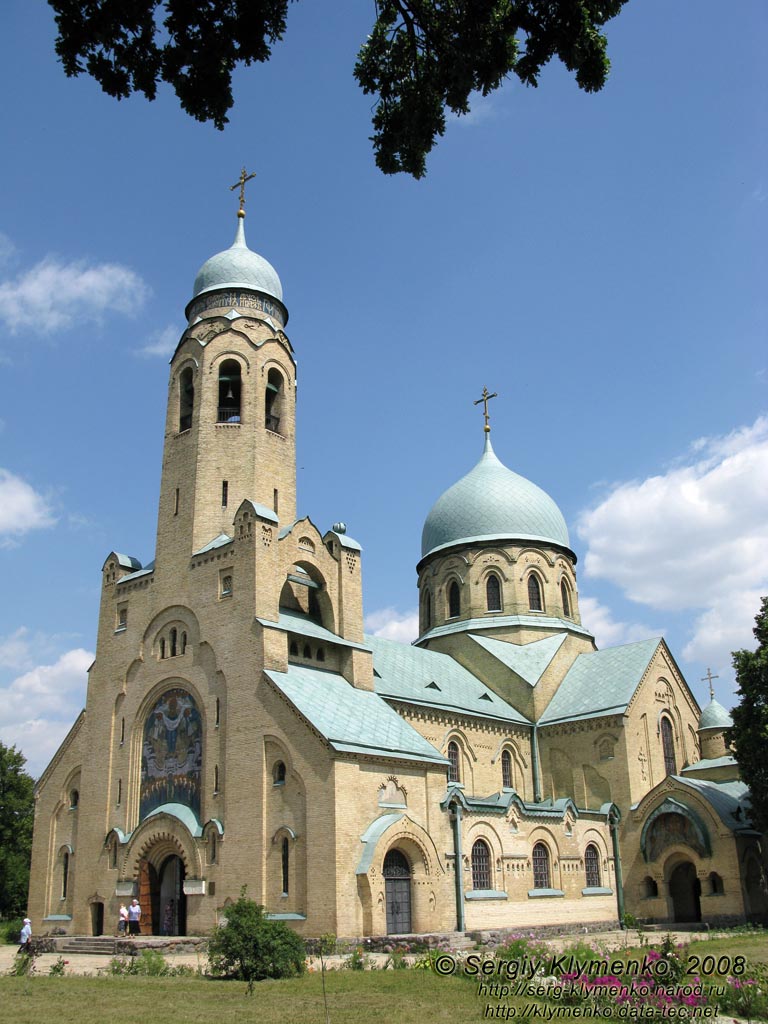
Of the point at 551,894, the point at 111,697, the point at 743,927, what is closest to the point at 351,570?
the point at 111,697

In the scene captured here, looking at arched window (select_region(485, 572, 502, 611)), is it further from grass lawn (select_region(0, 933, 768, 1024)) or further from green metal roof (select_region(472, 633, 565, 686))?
grass lawn (select_region(0, 933, 768, 1024))

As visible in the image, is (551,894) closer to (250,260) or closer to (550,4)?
(250,260)

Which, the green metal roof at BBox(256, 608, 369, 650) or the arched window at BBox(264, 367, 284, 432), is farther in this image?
the arched window at BBox(264, 367, 284, 432)

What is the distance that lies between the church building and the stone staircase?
87.1 inches

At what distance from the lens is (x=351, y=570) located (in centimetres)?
2978

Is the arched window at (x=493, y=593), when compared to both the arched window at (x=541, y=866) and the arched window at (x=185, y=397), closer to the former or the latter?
the arched window at (x=541, y=866)

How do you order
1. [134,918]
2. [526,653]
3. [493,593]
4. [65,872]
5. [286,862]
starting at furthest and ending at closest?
[493,593] → [526,653] → [65,872] → [134,918] → [286,862]

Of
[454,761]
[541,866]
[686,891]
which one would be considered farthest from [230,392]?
[686,891]

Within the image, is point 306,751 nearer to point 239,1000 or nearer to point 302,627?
point 302,627

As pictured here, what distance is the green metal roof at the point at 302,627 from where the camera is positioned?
26.2m

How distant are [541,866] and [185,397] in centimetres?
1864

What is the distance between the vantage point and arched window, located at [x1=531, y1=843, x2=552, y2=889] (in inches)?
1140

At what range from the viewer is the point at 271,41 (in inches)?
345

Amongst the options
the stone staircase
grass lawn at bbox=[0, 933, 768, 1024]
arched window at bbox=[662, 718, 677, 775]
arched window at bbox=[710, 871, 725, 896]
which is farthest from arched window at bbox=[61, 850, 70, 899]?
arched window at bbox=[662, 718, 677, 775]
